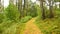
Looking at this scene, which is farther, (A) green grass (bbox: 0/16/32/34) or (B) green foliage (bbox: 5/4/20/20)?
(B) green foliage (bbox: 5/4/20/20)

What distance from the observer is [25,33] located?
12.4m

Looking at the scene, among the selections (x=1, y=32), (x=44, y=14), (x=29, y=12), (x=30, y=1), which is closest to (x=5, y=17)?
(x=44, y=14)

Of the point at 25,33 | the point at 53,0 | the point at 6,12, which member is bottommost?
the point at 25,33

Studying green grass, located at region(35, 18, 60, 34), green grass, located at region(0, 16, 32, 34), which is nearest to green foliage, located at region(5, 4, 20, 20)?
green grass, located at region(0, 16, 32, 34)

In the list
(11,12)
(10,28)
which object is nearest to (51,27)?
(10,28)

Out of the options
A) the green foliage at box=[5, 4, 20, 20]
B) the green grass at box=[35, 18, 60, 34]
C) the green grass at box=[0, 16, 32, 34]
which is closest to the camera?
the green grass at box=[35, 18, 60, 34]

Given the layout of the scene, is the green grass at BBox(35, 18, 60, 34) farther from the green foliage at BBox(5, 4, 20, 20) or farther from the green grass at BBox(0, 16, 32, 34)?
the green foliage at BBox(5, 4, 20, 20)

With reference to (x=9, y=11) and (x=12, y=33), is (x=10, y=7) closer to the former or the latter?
(x=9, y=11)

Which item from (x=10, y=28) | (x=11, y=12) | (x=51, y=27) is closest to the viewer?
(x=51, y=27)

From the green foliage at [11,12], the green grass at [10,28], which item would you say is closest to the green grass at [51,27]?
the green grass at [10,28]

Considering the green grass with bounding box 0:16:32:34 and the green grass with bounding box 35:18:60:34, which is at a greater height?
the green grass with bounding box 35:18:60:34

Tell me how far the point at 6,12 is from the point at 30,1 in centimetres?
2431

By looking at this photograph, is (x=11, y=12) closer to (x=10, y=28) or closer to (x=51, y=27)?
(x=10, y=28)

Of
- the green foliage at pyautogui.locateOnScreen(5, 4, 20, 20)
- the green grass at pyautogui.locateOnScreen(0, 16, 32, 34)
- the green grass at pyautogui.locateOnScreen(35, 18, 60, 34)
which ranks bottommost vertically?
the green grass at pyautogui.locateOnScreen(0, 16, 32, 34)
